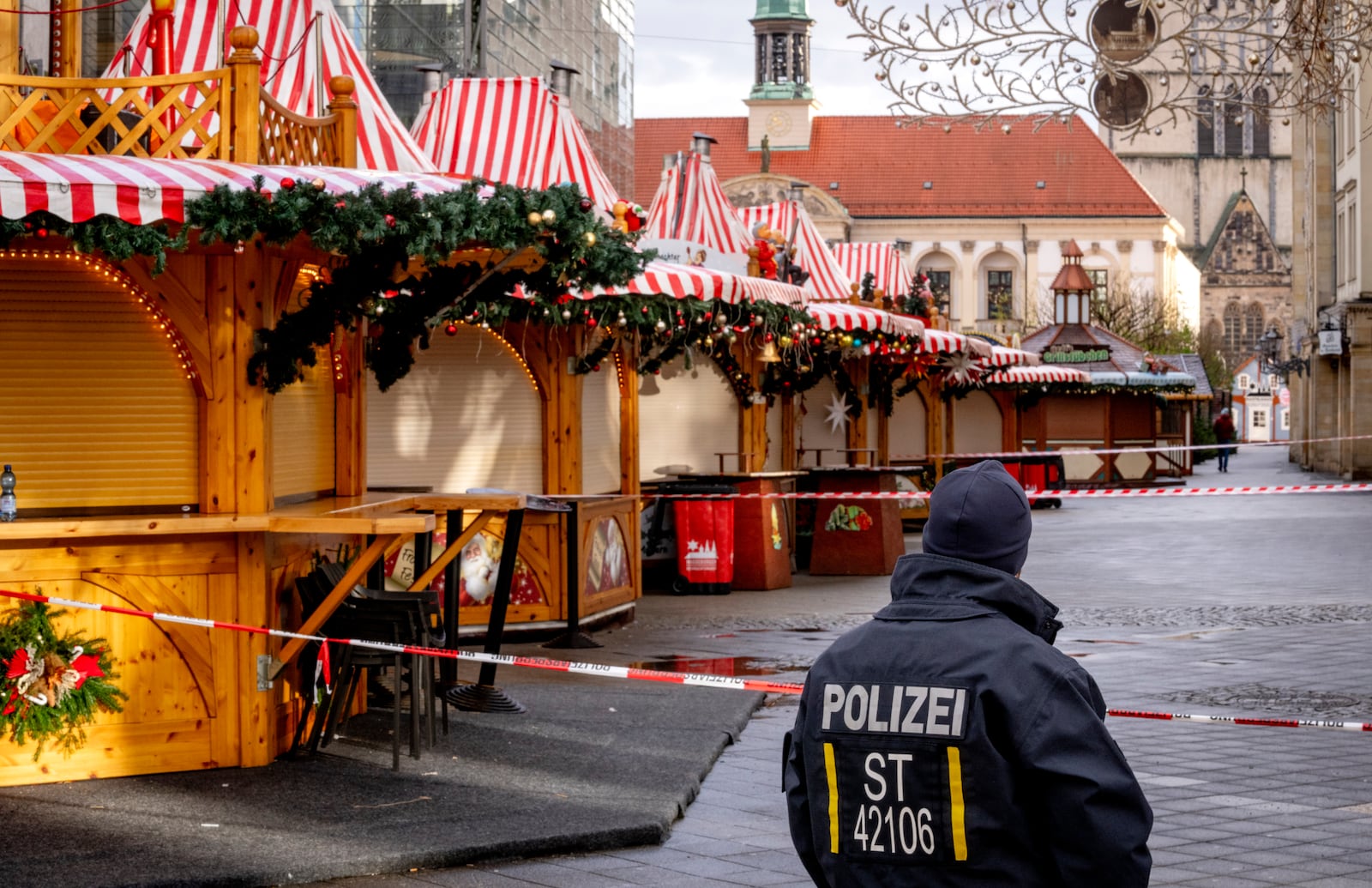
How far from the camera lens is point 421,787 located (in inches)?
305

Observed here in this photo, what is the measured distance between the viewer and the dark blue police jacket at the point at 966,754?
3.09 metres

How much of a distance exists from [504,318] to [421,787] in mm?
5582

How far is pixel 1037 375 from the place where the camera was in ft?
125

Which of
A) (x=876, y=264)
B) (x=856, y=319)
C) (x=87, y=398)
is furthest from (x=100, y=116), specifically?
(x=876, y=264)

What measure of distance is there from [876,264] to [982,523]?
103 feet

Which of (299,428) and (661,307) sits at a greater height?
(661,307)

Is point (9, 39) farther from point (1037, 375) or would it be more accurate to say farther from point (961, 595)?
point (1037, 375)

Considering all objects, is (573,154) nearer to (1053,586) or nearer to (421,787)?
(1053,586)

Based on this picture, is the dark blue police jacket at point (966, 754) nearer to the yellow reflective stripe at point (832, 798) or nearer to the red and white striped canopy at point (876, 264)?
the yellow reflective stripe at point (832, 798)

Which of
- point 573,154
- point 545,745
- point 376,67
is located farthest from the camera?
point 376,67

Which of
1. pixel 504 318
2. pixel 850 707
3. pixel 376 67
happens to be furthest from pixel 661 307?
pixel 376 67

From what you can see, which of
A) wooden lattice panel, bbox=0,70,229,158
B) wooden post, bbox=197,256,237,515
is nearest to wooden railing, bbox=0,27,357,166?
wooden lattice panel, bbox=0,70,229,158

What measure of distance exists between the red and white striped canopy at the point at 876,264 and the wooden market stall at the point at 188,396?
26109mm

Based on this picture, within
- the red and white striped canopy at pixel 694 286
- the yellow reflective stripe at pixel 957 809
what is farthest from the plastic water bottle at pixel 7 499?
the red and white striped canopy at pixel 694 286
